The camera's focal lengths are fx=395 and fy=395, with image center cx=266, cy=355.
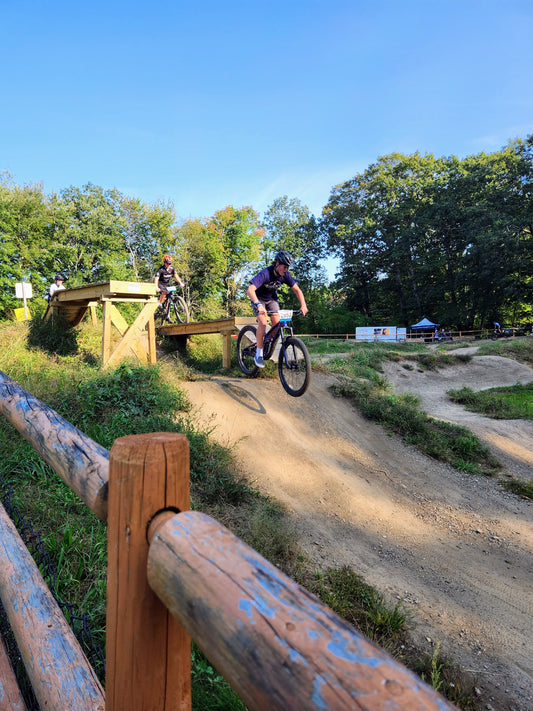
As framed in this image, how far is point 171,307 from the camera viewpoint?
12281mm

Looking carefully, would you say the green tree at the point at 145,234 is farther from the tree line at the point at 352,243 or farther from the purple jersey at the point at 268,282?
the purple jersey at the point at 268,282

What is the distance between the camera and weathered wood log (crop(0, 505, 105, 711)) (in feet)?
4.30

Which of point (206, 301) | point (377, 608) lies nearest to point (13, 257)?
point (206, 301)

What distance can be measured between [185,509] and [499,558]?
4.97m

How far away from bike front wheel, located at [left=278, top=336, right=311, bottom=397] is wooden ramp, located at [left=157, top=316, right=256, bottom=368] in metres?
1.75

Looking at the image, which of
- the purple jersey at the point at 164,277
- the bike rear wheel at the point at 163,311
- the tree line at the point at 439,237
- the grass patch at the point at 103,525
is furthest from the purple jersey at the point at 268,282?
the tree line at the point at 439,237

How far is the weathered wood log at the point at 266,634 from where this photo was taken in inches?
19.2

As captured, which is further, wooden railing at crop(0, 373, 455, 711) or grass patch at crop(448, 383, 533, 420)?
grass patch at crop(448, 383, 533, 420)

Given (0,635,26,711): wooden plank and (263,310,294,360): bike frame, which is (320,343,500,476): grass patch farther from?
(0,635,26,711): wooden plank

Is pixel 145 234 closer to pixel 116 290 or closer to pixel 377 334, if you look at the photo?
pixel 377 334

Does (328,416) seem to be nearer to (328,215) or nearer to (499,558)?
(499,558)

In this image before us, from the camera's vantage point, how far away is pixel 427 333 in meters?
35.1

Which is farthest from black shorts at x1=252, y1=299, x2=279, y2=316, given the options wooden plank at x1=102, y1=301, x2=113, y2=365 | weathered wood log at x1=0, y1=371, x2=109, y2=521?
weathered wood log at x1=0, y1=371, x2=109, y2=521

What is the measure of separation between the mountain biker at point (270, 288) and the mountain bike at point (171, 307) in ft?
17.0
